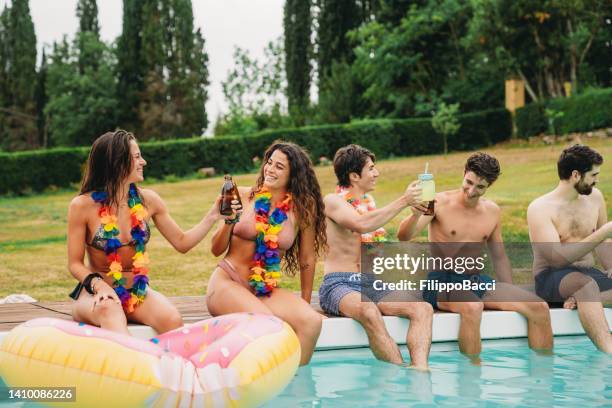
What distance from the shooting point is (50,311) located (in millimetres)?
5680

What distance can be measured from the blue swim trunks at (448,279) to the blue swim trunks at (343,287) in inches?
15.2

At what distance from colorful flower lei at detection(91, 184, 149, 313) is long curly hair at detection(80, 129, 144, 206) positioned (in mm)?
47

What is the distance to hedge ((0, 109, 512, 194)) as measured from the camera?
23422 millimetres

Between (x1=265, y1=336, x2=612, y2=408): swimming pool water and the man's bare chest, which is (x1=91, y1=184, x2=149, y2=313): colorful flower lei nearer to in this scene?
(x1=265, y1=336, x2=612, y2=408): swimming pool water

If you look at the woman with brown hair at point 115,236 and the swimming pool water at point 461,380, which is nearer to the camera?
the woman with brown hair at point 115,236

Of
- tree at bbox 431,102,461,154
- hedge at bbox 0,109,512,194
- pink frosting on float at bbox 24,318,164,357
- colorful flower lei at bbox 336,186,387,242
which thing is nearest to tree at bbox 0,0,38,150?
hedge at bbox 0,109,512,194

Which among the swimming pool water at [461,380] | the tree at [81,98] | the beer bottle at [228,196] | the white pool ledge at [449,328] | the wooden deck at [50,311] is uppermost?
the tree at [81,98]

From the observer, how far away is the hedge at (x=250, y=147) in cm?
2342

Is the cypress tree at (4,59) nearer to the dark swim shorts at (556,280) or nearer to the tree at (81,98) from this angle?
the tree at (81,98)

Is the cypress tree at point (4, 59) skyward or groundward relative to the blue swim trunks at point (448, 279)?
skyward

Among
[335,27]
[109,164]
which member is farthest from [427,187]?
[335,27]

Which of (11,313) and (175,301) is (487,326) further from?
(11,313)

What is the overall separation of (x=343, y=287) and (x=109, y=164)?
1.69m

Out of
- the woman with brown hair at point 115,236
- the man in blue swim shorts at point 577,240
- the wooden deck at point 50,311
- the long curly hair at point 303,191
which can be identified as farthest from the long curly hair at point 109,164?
the man in blue swim shorts at point 577,240
